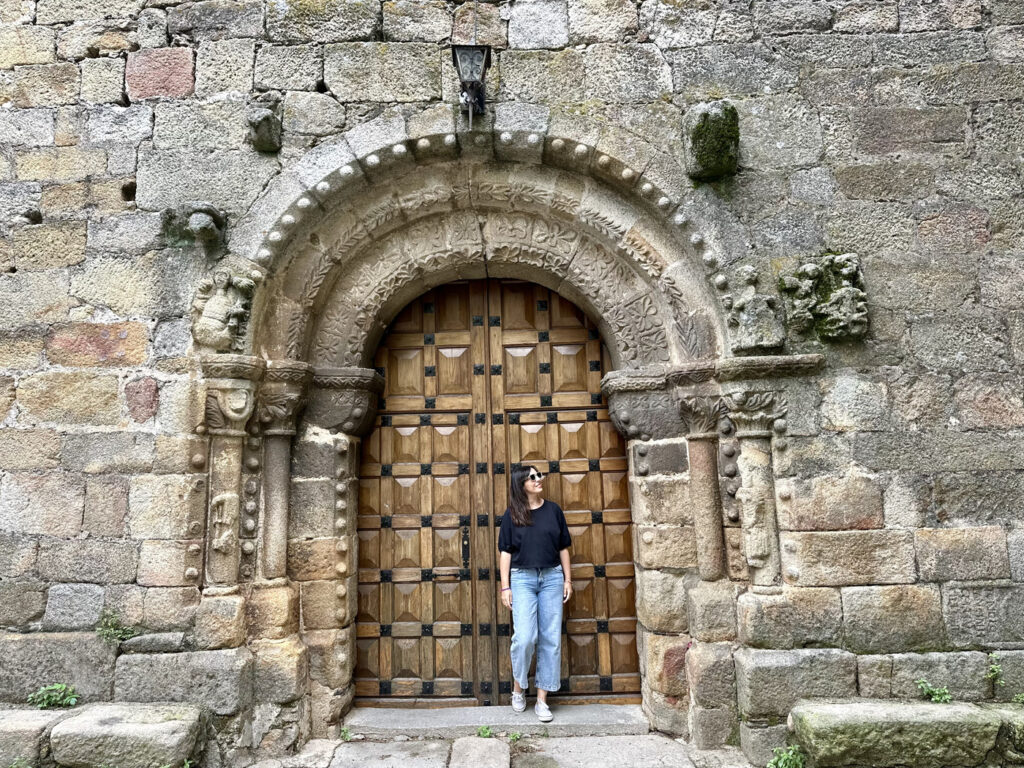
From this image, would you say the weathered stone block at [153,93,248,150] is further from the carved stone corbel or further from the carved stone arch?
the carved stone corbel

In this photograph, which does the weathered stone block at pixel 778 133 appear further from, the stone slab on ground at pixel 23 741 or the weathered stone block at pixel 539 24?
the stone slab on ground at pixel 23 741

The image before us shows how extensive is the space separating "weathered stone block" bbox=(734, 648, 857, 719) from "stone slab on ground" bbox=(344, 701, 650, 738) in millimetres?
660

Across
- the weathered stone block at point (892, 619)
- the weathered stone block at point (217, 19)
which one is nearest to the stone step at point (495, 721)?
the weathered stone block at point (892, 619)

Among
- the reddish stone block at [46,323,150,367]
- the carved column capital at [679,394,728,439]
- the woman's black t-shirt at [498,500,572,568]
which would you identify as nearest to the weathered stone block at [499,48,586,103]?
the carved column capital at [679,394,728,439]

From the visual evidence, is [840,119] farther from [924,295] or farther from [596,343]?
[596,343]

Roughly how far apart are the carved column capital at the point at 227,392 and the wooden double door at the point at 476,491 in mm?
838

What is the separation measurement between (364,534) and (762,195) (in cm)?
300

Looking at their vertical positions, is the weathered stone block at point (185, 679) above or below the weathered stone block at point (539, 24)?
below

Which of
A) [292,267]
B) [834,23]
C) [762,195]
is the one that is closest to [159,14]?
[292,267]

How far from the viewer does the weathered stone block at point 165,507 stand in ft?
10.5

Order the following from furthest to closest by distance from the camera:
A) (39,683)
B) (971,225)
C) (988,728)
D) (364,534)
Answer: (364,534) → (971,225) → (39,683) → (988,728)

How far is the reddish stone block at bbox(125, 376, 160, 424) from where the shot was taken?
10.9ft

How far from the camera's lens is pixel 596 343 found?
4.00 meters

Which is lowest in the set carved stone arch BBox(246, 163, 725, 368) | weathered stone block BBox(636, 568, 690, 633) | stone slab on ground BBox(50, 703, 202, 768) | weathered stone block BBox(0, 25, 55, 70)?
stone slab on ground BBox(50, 703, 202, 768)
